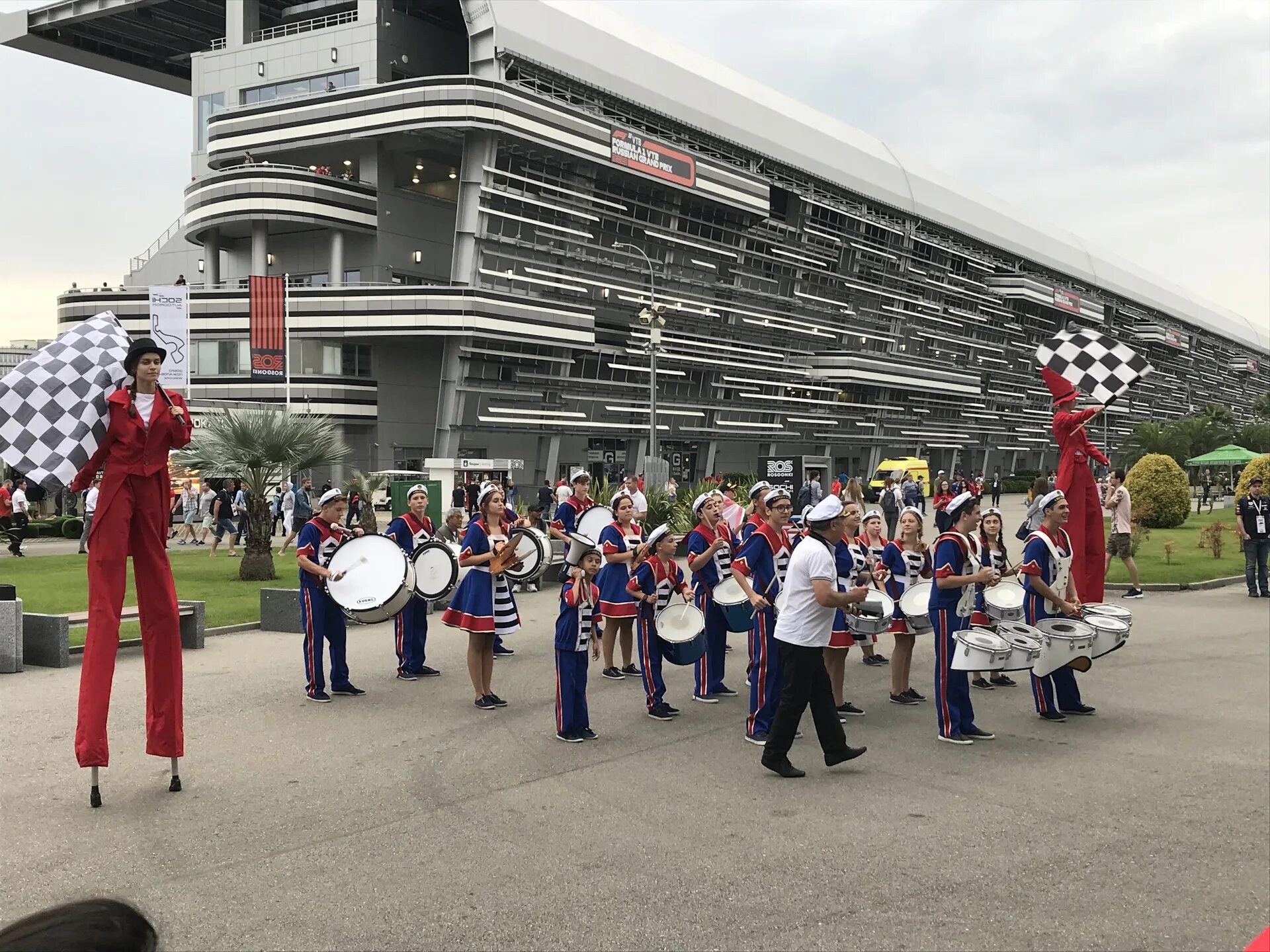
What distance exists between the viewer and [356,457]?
47906 mm

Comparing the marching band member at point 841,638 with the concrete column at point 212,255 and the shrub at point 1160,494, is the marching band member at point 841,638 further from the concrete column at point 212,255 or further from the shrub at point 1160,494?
the concrete column at point 212,255

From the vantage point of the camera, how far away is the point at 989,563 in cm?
948

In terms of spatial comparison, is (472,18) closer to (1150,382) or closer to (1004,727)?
(1004,727)

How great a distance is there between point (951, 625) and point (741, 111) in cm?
5667

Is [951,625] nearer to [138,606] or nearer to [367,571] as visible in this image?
[367,571]

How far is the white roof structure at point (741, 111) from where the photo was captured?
49031 mm

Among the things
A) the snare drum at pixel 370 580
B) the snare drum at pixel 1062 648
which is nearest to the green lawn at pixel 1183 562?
the snare drum at pixel 1062 648

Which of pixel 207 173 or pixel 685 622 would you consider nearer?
pixel 685 622

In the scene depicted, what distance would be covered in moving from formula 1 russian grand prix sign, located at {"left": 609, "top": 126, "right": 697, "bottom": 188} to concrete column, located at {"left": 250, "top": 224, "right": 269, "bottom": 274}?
1647cm

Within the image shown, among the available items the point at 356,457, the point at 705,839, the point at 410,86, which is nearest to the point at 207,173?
the point at 410,86

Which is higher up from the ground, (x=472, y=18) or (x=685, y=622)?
(x=472, y=18)

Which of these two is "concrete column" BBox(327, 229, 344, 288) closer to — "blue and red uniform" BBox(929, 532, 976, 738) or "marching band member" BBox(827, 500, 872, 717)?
"marching band member" BBox(827, 500, 872, 717)

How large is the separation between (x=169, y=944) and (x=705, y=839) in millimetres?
2815

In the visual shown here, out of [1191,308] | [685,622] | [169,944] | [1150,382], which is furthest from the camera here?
[1191,308]
